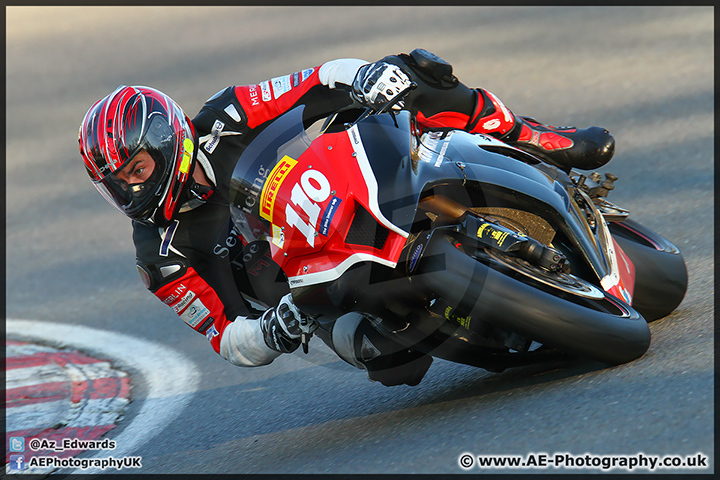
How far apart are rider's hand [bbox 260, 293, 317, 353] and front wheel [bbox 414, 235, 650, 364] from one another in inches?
26.0

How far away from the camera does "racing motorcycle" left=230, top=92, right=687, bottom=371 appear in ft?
10.3

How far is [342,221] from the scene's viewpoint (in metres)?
3.20

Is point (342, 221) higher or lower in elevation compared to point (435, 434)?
higher

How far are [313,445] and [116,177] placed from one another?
1.43 m

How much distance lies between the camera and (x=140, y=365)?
18.1ft

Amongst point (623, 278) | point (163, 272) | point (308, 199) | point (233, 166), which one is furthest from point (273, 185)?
point (623, 278)

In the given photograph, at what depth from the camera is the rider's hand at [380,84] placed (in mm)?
3668

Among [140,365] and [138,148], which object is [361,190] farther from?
[140,365]

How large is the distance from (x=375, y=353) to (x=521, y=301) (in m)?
0.78

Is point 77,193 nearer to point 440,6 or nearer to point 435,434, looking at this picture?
point 440,6

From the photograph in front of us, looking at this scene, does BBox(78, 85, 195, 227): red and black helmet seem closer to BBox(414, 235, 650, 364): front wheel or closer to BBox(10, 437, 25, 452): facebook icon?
BBox(414, 235, 650, 364): front wheel

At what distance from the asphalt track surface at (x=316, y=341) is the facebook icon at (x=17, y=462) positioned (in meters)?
0.50

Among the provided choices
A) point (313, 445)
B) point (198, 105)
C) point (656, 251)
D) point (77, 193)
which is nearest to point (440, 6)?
point (198, 105)

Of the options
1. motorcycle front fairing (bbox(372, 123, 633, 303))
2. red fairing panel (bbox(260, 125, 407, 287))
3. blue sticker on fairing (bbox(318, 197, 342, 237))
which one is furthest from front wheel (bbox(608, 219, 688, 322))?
blue sticker on fairing (bbox(318, 197, 342, 237))
